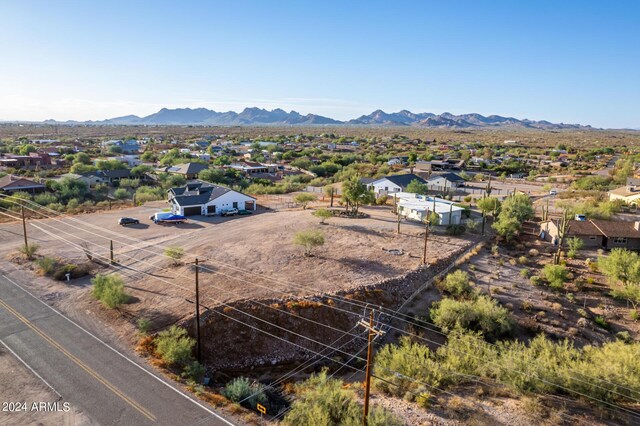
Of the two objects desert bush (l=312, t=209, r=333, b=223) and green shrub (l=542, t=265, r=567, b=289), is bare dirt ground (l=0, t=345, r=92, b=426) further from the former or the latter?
green shrub (l=542, t=265, r=567, b=289)

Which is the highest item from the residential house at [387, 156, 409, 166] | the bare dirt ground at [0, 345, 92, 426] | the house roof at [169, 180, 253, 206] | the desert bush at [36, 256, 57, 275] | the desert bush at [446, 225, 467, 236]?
the residential house at [387, 156, 409, 166]

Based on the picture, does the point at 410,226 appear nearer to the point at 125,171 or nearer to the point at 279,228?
the point at 279,228

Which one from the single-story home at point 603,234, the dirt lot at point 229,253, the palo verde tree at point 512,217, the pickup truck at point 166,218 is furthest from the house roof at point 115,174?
the single-story home at point 603,234

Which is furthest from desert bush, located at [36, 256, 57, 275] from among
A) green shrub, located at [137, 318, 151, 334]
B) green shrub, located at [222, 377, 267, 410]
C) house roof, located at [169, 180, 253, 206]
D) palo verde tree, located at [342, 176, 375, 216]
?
palo verde tree, located at [342, 176, 375, 216]

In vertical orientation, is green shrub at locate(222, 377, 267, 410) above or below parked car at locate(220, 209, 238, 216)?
below

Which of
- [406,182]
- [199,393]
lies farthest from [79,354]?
[406,182]

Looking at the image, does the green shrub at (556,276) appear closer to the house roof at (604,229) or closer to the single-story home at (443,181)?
→ the house roof at (604,229)

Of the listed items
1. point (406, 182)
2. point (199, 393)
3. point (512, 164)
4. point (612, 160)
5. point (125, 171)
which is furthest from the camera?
point (612, 160)
